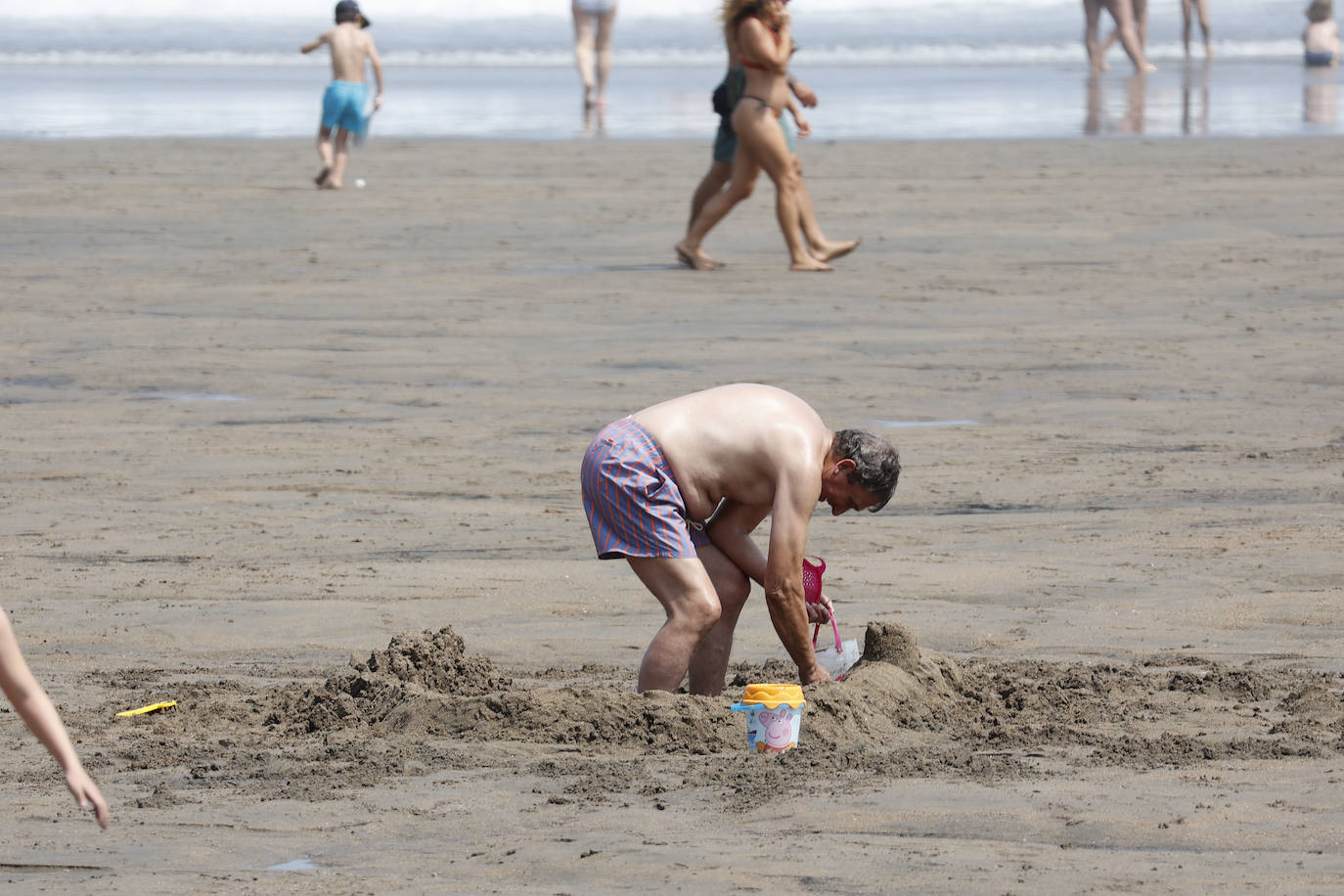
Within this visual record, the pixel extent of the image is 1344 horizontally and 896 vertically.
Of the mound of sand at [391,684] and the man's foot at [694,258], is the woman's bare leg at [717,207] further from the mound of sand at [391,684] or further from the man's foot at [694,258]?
the mound of sand at [391,684]

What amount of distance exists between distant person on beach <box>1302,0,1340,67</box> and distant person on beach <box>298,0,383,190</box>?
18.9 metres

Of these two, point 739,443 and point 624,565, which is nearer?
point 739,443

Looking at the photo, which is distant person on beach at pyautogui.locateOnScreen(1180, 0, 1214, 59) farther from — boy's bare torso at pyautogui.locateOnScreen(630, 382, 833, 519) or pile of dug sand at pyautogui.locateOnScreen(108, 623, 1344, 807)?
boy's bare torso at pyautogui.locateOnScreen(630, 382, 833, 519)

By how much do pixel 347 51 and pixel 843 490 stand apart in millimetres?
13769

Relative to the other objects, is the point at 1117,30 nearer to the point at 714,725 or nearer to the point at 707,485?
the point at 707,485

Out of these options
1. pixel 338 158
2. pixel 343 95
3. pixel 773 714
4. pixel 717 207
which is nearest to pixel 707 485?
pixel 773 714

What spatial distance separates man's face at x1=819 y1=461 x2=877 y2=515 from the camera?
5.56 meters

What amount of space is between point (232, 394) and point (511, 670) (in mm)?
4409

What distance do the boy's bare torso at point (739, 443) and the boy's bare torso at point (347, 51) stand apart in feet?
43.6

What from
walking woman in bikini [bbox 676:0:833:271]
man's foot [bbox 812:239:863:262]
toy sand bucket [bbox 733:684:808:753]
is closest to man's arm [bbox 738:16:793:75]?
walking woman in bikini [bbox 676:0:833:271]

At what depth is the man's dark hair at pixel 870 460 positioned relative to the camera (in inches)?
218

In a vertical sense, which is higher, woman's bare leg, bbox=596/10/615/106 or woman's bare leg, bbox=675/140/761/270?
woman's bare leg, bbox=596/10/615/106

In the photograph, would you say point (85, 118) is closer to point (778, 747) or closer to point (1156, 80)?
point (1156, 80)

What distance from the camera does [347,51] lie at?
18438 mm
